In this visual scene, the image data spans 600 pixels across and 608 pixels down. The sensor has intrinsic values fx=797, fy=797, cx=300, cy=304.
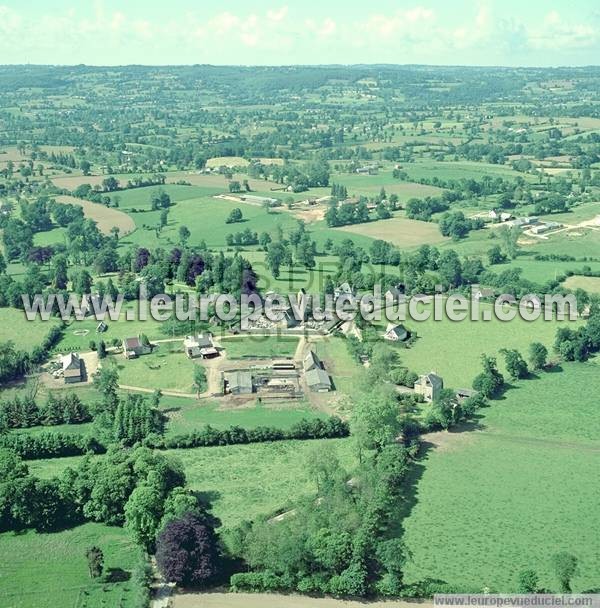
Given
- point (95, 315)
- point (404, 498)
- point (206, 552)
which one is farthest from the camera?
point (95, 315)

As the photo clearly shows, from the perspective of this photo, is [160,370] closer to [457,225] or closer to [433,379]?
[433,379]

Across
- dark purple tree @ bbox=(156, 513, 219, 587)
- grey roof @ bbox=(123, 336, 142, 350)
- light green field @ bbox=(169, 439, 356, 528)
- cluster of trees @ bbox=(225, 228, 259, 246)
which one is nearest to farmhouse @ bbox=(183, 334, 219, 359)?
grey roof @ bbox=(123, 336, 142, 350)

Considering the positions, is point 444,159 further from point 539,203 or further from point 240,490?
point 240,490

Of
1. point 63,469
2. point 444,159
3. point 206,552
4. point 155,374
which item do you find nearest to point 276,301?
point 155,374

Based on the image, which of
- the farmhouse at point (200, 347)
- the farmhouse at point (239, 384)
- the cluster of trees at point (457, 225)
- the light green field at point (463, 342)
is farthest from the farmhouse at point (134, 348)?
the cluster of trees at point (457, 225)

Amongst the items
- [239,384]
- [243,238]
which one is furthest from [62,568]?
[243,238]

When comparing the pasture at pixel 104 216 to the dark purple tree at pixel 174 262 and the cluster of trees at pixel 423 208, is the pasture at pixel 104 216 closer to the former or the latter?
the dark purple tree at pixel 174 262

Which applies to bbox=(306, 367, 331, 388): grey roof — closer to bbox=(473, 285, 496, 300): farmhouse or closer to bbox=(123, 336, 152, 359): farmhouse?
bbox=(123, 336, 152, 359): farmhouse
